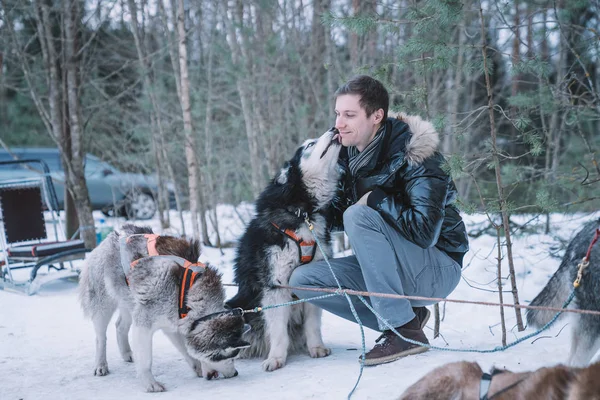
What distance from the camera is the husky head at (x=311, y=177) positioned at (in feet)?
10.1

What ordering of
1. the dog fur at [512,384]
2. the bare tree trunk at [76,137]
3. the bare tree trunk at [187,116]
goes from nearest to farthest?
1. the dog fur at [512,384]
2. the bare tree trunk at [76,137]
3. the bare tree trunk at [187,116]

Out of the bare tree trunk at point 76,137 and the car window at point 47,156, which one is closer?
the bare tree trunk at point 76,137

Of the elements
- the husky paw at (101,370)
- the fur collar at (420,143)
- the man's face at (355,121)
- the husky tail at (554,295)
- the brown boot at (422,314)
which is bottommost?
the husky paw at (101,370)

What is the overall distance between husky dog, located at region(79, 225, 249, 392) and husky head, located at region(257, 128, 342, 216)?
623 mm

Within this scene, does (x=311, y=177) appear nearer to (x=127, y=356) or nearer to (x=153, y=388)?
(x=153, y=388)

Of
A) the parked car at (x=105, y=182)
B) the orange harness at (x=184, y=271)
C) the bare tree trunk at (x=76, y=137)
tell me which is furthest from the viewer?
the parked car at (x=105, y=182)

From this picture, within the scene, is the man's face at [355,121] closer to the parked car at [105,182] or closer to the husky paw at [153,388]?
the husky paw at [153,388]

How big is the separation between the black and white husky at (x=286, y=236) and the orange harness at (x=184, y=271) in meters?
0.37

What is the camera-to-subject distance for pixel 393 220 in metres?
2.84

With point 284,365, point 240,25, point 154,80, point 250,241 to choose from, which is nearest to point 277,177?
point 250,241

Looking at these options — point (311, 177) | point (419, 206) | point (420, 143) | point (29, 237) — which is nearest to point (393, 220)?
point (419, 206)

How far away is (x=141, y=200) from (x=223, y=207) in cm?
199

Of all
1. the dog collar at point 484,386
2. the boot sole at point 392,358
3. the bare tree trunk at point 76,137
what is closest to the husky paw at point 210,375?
the boot sole at point 392,358

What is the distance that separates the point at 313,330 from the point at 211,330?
28.1 inches
